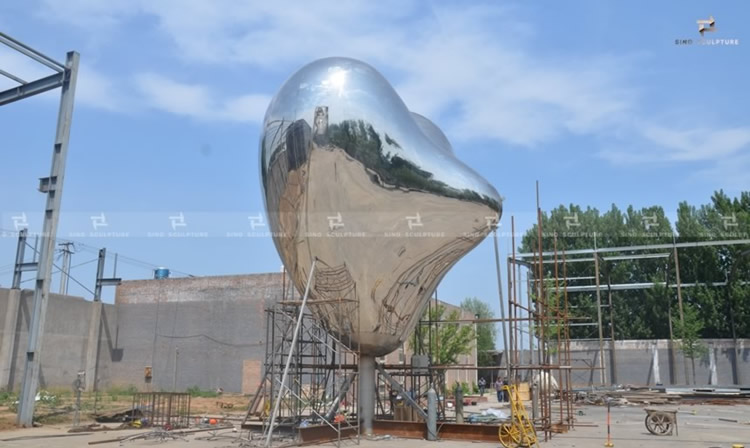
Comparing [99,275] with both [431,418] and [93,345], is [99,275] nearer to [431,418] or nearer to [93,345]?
[93,345]

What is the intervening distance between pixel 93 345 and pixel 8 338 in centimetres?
620

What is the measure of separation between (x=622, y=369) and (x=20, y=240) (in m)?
39.0

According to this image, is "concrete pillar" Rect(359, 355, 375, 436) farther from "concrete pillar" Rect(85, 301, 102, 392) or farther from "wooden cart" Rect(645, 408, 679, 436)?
"concrete pillar" Rect(85, 301, 102, 392)

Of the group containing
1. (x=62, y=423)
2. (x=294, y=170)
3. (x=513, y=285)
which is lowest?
(x=62, y=423)

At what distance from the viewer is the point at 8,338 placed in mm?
35719

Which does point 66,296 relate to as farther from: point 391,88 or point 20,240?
point 391,88

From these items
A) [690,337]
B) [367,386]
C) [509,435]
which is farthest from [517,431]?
[690,337]

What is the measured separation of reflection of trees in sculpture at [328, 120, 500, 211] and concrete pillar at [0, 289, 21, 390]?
29.6 metres

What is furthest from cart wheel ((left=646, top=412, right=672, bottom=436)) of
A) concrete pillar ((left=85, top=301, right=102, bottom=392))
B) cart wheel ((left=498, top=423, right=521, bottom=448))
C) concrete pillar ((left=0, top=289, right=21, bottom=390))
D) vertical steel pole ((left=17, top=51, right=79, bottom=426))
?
concrete pillar ((left=85, top=301, right=102, bottom=392))

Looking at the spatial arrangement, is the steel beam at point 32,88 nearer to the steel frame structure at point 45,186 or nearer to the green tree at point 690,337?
the steel frame structure at point 45,186

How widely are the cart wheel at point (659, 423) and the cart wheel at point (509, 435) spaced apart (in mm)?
5370

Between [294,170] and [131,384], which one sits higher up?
[294,170]

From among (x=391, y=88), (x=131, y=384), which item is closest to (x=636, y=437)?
(x=391, y=88)

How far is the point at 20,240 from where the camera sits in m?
38.5
